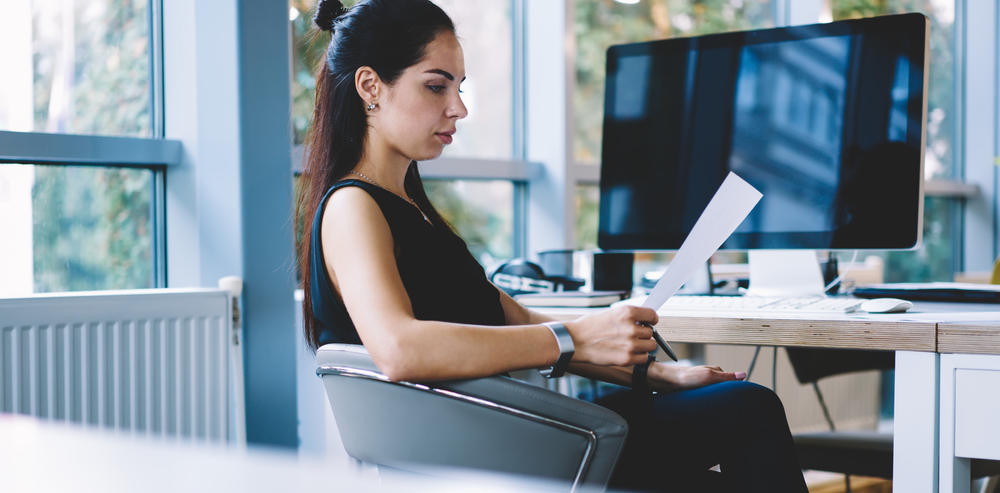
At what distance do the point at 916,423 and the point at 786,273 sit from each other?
0.58 m

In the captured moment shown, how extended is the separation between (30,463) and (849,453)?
1511 millimetres

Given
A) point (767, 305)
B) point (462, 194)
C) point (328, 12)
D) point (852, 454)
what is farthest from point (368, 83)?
point (462, 194)

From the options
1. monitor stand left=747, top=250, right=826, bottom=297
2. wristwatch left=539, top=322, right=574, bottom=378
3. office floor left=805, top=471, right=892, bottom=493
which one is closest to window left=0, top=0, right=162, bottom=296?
wristwatch left=539, top=322, right=574, bottom=378

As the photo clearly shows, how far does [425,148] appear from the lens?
3.76ft

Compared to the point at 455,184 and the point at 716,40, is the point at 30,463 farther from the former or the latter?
the point at 455,184

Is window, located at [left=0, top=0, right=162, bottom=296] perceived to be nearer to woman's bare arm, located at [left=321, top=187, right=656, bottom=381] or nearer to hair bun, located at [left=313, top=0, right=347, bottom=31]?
hair bun, located at [left=313, top=0, right=347, bottom=31]

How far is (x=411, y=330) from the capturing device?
2.92 ft

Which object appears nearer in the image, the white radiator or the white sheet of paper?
the white sheet of paper

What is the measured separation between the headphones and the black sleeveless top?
57 cm

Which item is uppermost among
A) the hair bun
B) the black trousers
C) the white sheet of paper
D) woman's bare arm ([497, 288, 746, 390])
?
the hair bun

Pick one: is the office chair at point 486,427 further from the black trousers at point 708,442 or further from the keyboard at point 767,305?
the keyboard at point 767,305

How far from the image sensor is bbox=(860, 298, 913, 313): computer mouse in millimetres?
1208

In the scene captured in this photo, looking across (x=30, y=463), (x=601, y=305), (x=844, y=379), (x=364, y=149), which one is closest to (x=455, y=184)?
(x=601, y=305)

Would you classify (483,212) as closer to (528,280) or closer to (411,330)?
(528,280)
